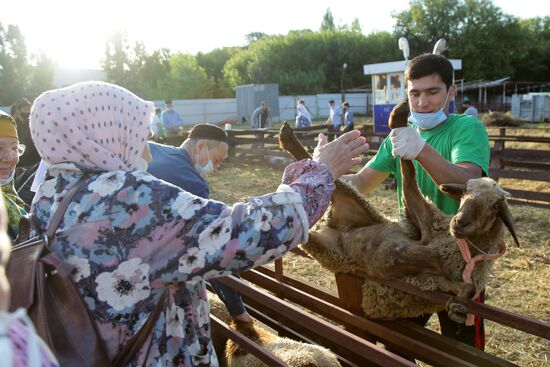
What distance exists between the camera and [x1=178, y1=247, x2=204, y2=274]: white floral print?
1.18m

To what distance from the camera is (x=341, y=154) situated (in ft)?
5.08

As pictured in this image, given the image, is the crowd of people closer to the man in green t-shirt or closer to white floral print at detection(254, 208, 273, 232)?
white floral print at detection(254, 208, 273, 232)

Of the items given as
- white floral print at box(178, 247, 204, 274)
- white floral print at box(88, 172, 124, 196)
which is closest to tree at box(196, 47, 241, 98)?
white floral print at box(88, 172, 124, 196)

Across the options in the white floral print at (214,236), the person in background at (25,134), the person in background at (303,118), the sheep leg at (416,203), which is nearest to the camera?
the white floral print at (214,236)

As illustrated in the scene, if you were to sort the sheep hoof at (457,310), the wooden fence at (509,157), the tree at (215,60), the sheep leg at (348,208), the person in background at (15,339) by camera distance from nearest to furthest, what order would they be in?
1. the person in background at (15,339)
2. the sheep hoof at (457,310)
3. the sheep leg at (348,208)
4. the wooden fence at (509,157)
5. the tree at (215,60)

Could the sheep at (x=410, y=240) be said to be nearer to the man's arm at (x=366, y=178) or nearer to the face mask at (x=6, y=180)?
the man's arm at (x=366, y=178)

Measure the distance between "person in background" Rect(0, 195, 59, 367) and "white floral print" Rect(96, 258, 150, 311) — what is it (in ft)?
1.28

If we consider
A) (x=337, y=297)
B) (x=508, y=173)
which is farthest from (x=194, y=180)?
(x=508, y=173)

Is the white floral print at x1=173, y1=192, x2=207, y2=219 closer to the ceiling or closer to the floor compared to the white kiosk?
closer to the floor

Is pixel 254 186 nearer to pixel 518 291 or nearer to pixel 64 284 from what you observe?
pixel 518 291

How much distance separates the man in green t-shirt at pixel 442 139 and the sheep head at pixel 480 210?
20cm

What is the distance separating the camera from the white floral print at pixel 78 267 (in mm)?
1221

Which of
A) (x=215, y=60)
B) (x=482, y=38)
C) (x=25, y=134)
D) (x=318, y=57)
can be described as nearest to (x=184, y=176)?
(x=25, y=134)

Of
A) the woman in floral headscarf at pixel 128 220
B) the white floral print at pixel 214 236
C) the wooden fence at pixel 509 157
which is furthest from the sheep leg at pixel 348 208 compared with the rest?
the wooden fence at pixel 509 157
